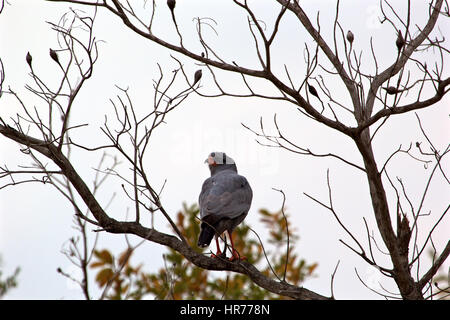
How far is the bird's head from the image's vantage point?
7008 millimetres

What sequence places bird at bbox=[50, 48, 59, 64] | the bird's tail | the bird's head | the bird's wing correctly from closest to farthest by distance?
1. bird at bbox=[50, 48, 59, 64]
2. the bird's tail
3. the bird's wing
4. the bird's head

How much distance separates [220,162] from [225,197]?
1322 mm

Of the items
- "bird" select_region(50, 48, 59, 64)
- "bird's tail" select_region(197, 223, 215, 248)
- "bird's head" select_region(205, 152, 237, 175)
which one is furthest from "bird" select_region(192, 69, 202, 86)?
"bird's head" select_region(205, 152, 237, 175)

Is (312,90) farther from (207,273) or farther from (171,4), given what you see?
(207,273)

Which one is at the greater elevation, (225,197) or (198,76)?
(198,76)

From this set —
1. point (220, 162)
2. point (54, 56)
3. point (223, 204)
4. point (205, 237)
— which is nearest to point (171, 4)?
point (54, 56)

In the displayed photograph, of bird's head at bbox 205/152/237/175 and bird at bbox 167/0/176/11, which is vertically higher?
bird's head at bbox 205/152/237/175

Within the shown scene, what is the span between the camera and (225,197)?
5.76 metres

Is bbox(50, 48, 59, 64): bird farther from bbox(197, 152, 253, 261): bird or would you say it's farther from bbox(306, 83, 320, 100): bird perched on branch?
bbox(197, 152, 253, 261): bird

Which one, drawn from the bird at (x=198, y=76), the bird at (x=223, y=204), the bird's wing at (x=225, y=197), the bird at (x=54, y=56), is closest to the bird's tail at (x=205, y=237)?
the bird at (x=223, y=204)

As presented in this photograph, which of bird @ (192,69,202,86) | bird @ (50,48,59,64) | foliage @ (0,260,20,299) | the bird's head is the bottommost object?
foliage @ (0,260,20,299)
